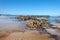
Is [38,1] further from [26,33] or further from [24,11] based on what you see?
[26,33]

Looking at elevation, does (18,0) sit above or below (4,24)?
above

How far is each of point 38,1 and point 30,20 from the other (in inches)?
13.3

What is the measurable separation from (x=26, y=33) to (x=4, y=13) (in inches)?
19.1

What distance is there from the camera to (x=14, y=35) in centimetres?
167

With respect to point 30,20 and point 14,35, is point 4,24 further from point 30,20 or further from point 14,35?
point 30,20

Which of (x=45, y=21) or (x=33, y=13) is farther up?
(x=33, y=13)

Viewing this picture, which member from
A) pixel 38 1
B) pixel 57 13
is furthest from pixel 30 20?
pixel 57 13

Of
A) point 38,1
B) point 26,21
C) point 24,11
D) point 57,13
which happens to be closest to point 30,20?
point 26,21

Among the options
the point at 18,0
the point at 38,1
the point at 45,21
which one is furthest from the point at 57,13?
the point at 18,0

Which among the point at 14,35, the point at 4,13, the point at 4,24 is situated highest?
the point at 4,13

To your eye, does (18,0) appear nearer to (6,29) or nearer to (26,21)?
(26,21)

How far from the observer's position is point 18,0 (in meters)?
1.73

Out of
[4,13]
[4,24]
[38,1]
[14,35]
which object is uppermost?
[38,1]

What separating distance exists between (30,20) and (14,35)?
35cm
